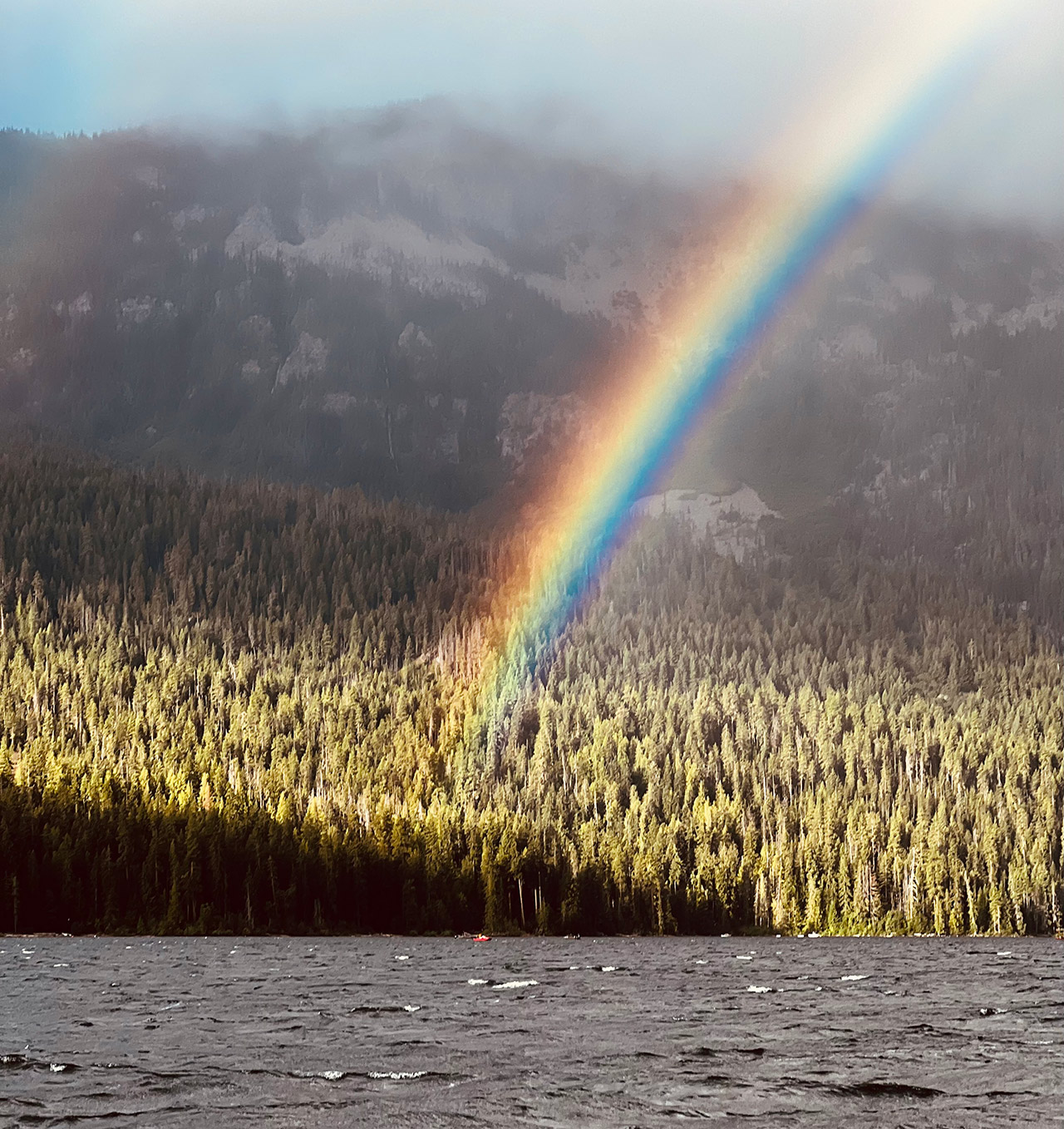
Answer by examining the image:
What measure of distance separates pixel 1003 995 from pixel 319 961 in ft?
263

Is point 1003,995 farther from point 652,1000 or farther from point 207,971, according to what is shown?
point 207,971

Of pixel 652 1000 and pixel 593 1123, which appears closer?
pixel 593 1123

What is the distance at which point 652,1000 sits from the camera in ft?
341

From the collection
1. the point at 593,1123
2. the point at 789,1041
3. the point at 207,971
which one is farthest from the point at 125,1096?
the point at 207,971

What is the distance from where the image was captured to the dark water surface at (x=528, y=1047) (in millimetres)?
50594

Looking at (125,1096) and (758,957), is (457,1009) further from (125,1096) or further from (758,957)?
(758,957)

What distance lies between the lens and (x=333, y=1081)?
5778 centimetres

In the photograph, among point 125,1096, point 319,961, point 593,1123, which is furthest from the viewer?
point 319,961

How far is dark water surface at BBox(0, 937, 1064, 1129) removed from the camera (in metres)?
50.6

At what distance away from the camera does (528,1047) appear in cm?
7212

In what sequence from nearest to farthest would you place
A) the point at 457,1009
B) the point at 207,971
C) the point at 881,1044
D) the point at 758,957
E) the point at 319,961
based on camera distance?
the point at 881,1044 → the point at 457,1009 → the point at 207,971 → the point at 319,961 → the point at 758,957

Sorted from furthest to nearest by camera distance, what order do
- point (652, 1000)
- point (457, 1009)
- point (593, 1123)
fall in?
point (652, 1000) < point (457, 1009) < point (593, 1123)

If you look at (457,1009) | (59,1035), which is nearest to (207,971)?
(457,1009)

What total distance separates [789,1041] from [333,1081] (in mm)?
27859
